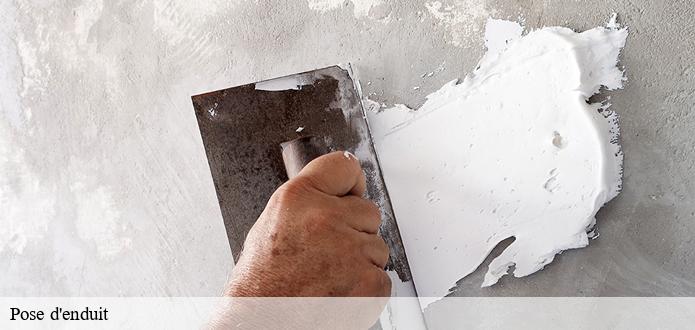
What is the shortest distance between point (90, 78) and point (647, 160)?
52.7 inches

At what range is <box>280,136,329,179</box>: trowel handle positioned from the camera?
122 centimetres

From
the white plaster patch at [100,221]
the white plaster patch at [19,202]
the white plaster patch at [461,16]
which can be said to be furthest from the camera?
the white plaster patch at [19,202]

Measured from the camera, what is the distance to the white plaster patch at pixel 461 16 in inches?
48.3

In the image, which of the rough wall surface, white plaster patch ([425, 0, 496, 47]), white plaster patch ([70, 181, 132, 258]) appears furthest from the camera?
white plaster patch ([70, 181, 132, 258])

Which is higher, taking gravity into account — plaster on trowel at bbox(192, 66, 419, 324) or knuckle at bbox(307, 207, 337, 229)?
plaster on trowel at bbox(192, 66, 419, 324)

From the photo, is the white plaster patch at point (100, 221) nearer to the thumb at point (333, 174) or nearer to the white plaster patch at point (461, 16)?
the thumb at point (333, 174)

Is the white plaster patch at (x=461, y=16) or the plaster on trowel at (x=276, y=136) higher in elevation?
the white plaster patch at (x=461, y=16)

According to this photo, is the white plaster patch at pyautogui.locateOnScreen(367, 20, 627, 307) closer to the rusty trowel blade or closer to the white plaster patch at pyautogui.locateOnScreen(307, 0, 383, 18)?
the rusty trowel blade

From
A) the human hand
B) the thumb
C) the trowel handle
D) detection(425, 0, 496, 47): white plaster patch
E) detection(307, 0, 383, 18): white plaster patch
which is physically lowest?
the human hand

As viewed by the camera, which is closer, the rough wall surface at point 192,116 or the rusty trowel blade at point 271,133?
the rough wall surface at point 192,116

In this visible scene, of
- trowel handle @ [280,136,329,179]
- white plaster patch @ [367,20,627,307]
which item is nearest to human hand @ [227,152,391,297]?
trowel handle @ [280,136,329,179]

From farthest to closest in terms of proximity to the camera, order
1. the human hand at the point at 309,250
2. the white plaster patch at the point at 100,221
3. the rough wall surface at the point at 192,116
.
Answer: the white plaster patch at the point at 100,221 < the rough wall surface at the point at 192,116 < the human hand at the point at 309,250

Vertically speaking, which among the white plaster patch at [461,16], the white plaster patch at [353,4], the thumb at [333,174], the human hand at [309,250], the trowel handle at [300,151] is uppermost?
the white plaster patch at [353,4]

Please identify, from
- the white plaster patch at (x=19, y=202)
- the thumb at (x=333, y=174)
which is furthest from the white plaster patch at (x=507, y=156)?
the white plaster patch at (x=19, y=202)
